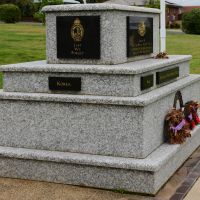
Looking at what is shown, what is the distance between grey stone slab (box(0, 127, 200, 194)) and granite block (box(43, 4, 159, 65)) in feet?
4.30

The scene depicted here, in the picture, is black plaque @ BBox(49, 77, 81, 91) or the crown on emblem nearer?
black plaque @ BBox(49, 77, 81, 91)

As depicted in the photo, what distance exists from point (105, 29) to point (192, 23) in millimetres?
38415

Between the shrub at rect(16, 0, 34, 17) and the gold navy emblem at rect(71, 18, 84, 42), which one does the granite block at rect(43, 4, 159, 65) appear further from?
the shrub at rect(16, 0, 34, 17)

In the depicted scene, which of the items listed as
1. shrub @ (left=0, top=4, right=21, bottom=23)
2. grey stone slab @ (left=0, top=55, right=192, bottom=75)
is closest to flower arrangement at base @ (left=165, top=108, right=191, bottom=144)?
grey stone slab @ (left=0, top=55, right=192, bottom=75)

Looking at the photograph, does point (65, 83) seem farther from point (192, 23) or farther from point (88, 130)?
point (192, 23)

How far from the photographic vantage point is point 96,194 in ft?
19.7

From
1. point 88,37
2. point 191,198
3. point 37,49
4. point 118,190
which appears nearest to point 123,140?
point 118,190

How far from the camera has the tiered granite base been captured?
6074 millimetres

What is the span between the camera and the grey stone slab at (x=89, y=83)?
6173 millimetres

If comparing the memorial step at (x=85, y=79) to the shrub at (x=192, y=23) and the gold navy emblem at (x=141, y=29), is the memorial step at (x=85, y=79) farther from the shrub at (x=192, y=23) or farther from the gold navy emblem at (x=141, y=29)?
the shrub at (x=192, y=23)

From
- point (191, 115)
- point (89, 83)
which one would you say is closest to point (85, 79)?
point (89, 83)

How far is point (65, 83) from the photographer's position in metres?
6.50

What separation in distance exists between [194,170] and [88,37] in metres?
2.32

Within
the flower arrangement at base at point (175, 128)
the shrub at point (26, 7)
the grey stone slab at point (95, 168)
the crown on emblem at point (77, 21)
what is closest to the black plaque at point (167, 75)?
the flower arrangement at base at point (175, 128)
